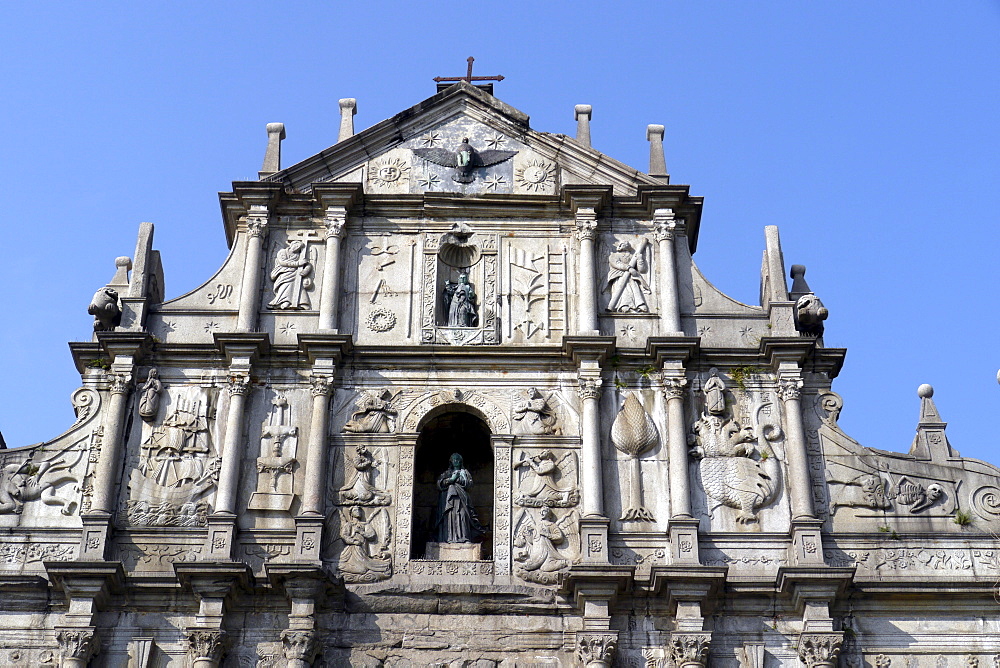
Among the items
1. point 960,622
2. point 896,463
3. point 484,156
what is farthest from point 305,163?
point 960,622

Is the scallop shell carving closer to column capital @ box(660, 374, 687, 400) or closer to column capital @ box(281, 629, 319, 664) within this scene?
column capital @ box(660, 374, 687, 400)

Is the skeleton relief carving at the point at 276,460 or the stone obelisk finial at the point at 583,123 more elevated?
the stone obelisk finial at the point at 583,123

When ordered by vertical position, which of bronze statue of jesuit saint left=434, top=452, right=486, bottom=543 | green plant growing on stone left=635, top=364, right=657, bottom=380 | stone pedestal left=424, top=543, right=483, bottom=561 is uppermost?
green plant growing on stone left=635, top=364, right=657, bottom=380

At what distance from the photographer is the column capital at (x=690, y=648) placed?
15.8 metres

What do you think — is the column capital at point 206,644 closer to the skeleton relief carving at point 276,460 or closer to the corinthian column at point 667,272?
the skeleton relief carving at point 276,460

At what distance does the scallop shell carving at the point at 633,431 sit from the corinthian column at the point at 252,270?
4.34 metres

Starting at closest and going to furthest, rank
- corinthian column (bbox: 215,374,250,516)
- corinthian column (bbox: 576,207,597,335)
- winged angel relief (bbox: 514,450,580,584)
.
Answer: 1. winged angel relief (bbox: 514,450,580,584)
2. corinthian column (bbox: 215,374,250,516)
3. corinthian column (bbox: 576,207,597,335)

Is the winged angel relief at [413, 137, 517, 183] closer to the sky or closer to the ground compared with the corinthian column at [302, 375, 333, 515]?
closer to the sky

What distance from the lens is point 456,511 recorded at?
17328mm

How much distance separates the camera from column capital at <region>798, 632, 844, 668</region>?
15.8 metres

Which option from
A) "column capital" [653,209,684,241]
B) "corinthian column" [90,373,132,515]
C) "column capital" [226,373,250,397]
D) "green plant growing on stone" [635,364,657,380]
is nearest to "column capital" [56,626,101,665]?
"corinthian column" [90,373,132,515]

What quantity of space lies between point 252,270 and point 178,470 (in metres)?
2.63

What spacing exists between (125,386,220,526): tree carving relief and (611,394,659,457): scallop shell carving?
4409 millimetres

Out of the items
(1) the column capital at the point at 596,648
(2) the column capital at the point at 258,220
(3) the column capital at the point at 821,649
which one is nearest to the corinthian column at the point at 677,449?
(1) the column capital at the point at 596,648
